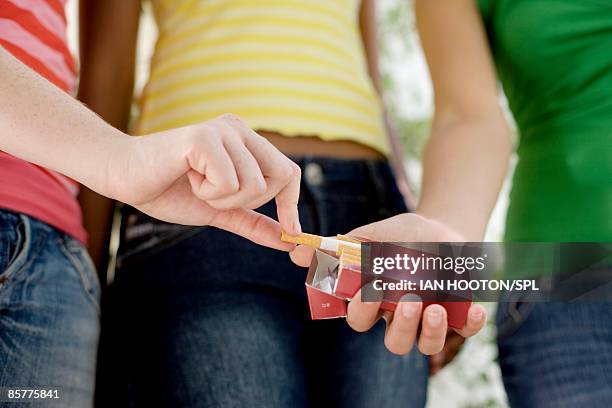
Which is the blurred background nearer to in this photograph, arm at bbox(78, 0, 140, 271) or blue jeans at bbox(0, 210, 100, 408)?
arm at bbox(78, 0, 140, 271)

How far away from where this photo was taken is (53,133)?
59 cm

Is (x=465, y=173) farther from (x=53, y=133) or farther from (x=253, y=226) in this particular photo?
(x=53, y=133)

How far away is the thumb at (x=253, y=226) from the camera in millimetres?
678

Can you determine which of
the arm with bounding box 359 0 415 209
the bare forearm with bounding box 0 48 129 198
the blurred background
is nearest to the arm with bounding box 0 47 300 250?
the bare forearm with bounding box 0 48 129 198

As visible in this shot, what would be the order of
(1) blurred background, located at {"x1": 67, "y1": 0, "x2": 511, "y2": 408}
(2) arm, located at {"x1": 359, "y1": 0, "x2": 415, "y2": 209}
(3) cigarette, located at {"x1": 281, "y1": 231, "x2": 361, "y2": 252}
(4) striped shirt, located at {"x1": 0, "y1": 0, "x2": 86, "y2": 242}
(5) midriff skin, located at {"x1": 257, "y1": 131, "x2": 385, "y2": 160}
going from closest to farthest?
1. (3) cigarette, located at {"x1": 281, "y1": 231, "x2": 361, "y2": 252}
2. (4) striped shirt, located at {"x1": 0, "y1": 0, "x2": 86, "y2": 242}
3. (5) midriff skin, located at {"x1": 257, "y1": 131, "x2": 385, "y2": 160}
4. (2) arm, located at {"x1": 359, "y1": 0, "x2": 415, "y2": 209}
5. (1) blurred background, located at {"x1": 67, "y1": 0, "x2": 511, "y2": 408}

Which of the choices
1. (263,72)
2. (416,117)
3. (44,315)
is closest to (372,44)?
(263,72)

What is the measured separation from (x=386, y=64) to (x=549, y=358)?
7.74 ft

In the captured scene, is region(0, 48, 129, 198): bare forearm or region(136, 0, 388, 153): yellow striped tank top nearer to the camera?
region(0, 48, 129, 198): bare forearm

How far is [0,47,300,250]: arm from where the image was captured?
577 millimetres

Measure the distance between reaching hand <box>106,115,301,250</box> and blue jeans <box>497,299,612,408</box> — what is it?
1.51ft

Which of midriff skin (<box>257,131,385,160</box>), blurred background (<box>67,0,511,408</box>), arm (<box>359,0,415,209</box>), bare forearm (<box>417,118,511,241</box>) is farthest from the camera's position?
blurred background (<box>67,0,511,408</box>)

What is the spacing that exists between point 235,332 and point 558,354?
16.5 inches

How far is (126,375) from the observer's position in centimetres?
92

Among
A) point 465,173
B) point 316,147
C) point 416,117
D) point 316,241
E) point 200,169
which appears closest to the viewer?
point 200,169
